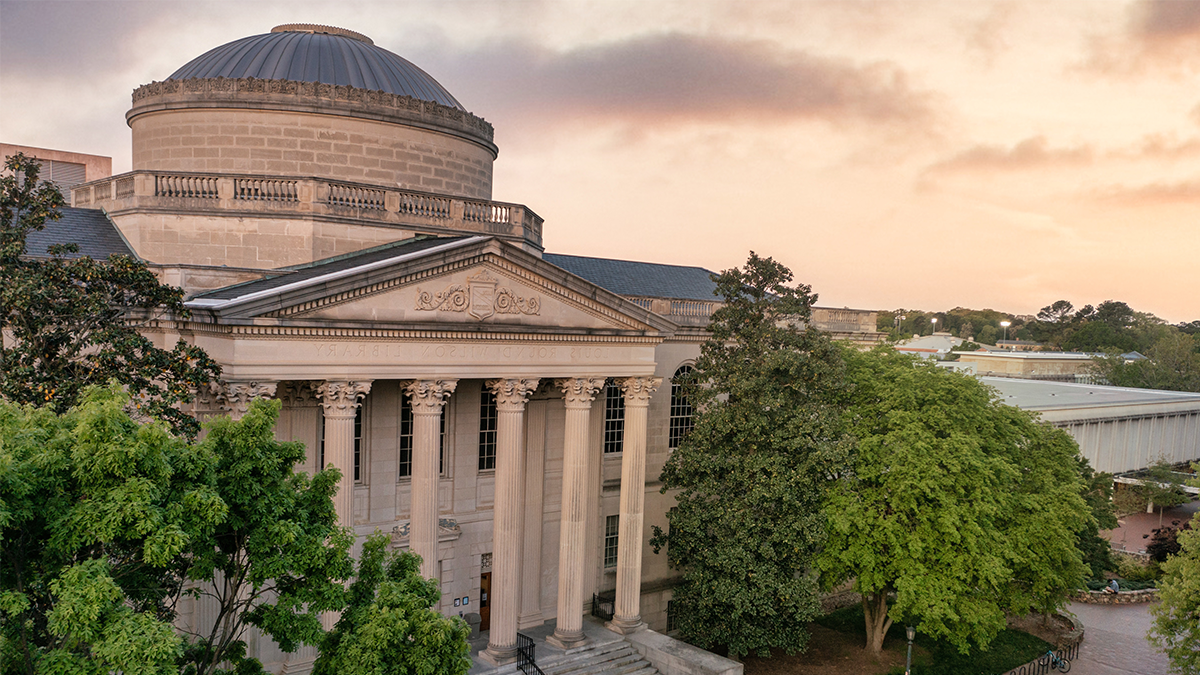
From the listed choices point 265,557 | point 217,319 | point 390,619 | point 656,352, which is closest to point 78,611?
point 265,557

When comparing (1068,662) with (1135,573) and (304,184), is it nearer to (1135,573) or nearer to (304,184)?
(1135,573)

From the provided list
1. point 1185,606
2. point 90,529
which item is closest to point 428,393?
point 90,529

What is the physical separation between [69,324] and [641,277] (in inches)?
968

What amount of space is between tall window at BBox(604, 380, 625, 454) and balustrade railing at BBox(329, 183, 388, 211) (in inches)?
417

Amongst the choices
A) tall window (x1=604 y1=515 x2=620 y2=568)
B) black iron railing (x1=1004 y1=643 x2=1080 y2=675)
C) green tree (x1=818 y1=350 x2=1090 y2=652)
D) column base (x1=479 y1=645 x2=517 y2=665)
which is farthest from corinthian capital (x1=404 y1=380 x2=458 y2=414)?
black iron railing (x1=1004 y1=643 x2=1080 y2=675)

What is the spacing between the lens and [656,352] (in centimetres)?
2986

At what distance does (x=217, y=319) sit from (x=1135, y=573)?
49.1 meters

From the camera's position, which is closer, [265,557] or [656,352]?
[265,557]

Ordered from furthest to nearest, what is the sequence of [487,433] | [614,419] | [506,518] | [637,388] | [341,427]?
1. [614,419]
2. [487,433]
3. [637,388]
4. [506,518]
5. [341,427]

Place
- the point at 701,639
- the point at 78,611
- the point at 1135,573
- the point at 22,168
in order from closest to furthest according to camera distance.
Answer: the point at 78,611 < the point at 22,168 < the point at 701,639 < the point at 1135,573

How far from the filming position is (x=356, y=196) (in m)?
24.3

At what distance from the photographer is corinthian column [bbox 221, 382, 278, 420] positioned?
18.2 m

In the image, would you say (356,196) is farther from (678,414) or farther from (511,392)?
(678,414)

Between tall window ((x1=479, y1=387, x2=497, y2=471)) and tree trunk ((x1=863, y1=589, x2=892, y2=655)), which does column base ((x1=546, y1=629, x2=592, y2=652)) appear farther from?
tree trunk ((x1=863, y1=589, x2=892, y2=655))
